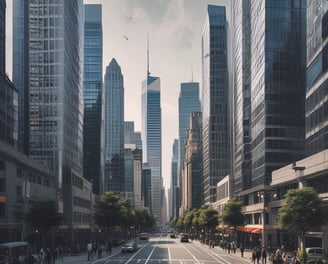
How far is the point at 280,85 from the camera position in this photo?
101 meters

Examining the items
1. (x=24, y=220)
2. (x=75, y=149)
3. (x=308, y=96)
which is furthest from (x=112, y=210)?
(x=308, y=96)

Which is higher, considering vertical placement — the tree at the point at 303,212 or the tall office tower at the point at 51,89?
the tall office tower at the point at 51,89

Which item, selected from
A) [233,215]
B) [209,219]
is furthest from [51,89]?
[233,215]

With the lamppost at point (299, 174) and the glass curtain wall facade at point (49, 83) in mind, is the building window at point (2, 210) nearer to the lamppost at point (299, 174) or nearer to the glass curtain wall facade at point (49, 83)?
the lamppost at point (299, 174)

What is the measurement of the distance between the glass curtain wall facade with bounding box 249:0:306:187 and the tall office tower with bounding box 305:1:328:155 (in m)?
20.9

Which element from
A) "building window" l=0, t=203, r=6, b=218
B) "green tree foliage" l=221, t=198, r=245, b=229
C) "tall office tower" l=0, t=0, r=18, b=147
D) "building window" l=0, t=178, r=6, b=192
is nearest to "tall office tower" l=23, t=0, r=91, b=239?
"tall office tower" l=0, t=0, r=18, b=147

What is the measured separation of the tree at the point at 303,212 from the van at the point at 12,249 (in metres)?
25.3

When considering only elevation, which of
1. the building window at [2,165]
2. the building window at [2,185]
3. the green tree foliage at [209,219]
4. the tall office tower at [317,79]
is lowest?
the green tree foliage at [209,219]

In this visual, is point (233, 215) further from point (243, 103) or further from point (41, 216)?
point (41, 216)

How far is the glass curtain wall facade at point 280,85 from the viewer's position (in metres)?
99.8

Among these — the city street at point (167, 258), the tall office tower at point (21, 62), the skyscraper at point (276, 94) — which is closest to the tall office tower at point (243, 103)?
the skyscraper at point (276, 94)

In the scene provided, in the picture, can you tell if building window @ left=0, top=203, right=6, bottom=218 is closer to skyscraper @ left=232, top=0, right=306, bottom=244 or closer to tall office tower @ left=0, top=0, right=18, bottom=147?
tall office tower @ left=0, top=0, right=18, bottom=147

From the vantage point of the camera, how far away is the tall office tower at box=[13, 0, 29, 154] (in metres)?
131

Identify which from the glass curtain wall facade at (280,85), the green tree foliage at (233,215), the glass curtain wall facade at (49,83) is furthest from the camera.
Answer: the glass curtain wall facade at (49,83)
